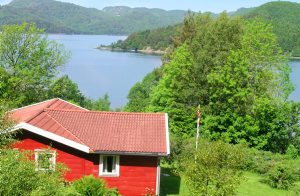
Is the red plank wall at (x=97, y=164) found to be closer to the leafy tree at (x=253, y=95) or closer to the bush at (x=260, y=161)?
the bush at (x=260, y=161)

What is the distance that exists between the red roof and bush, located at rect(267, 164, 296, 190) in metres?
7.85

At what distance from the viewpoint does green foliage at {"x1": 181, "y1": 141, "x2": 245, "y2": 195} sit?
1470 cm

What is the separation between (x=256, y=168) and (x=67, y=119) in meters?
13.5

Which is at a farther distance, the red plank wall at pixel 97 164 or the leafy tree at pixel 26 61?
the leafy tree at pixel 26 61

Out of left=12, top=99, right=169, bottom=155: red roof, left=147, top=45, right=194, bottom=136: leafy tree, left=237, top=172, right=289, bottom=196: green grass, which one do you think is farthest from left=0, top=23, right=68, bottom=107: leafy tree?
left=237, top=172, right=289, bottom=196: green grass

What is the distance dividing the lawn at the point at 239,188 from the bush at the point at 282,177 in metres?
0.43

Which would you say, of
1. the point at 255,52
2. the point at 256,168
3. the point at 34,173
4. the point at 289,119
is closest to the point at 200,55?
the point at 255,52

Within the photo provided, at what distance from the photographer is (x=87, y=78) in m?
99.0

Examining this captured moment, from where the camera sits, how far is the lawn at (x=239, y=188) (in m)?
22.0

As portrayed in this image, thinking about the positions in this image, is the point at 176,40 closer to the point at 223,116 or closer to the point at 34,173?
the point at 223,116

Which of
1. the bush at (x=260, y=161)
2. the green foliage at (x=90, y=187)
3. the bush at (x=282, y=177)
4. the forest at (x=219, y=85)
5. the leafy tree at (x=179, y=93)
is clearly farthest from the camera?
the leafy tree at (x=179, y=93)

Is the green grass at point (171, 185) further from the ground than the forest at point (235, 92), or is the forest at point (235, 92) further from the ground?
the forest at point (235, 92)

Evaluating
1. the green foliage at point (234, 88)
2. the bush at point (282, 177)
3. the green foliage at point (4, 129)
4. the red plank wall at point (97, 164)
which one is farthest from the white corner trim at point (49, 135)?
the green foliage at point (234, 88)

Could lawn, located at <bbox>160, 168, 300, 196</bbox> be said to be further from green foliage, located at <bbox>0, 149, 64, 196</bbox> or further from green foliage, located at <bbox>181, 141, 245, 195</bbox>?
green foliage, located at <bbox>0, 149, 64, 196</bbox>
